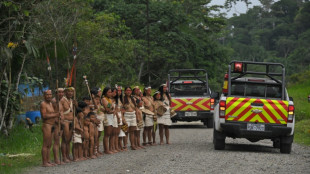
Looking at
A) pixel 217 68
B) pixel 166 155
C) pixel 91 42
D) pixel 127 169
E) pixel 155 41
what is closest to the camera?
pixel 127 169

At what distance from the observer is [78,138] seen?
42.9 feet

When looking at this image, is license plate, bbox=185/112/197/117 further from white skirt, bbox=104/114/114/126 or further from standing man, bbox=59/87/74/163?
standing man, bbox=59/87/74/163

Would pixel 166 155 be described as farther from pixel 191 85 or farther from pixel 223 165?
pixel 191 85

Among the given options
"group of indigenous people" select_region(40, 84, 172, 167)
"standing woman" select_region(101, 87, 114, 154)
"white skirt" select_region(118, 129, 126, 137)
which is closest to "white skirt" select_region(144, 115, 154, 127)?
"group of indigenous people" select_region(40, 84, 172, 167)

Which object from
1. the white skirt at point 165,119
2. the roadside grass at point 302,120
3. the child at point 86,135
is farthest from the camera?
the roadside grass at point 302,120

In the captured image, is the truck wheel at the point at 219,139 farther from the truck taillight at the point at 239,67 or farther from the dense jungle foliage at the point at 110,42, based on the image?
the dense jungle foliage at the point at 110,42

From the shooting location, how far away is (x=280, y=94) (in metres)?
15.0

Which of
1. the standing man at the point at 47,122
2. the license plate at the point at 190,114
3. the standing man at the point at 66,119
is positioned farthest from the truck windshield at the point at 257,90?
the license plate at the point at 190,114

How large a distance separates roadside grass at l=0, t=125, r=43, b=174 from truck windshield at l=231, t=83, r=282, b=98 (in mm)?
5305

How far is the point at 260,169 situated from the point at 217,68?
41.8 metres

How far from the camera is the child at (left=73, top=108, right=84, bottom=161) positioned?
13047 millimetres

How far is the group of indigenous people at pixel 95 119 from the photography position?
40.9 feet

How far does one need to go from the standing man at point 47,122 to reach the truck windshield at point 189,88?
1249 centimetres

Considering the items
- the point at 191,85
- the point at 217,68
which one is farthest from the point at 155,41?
the point at 191,85
